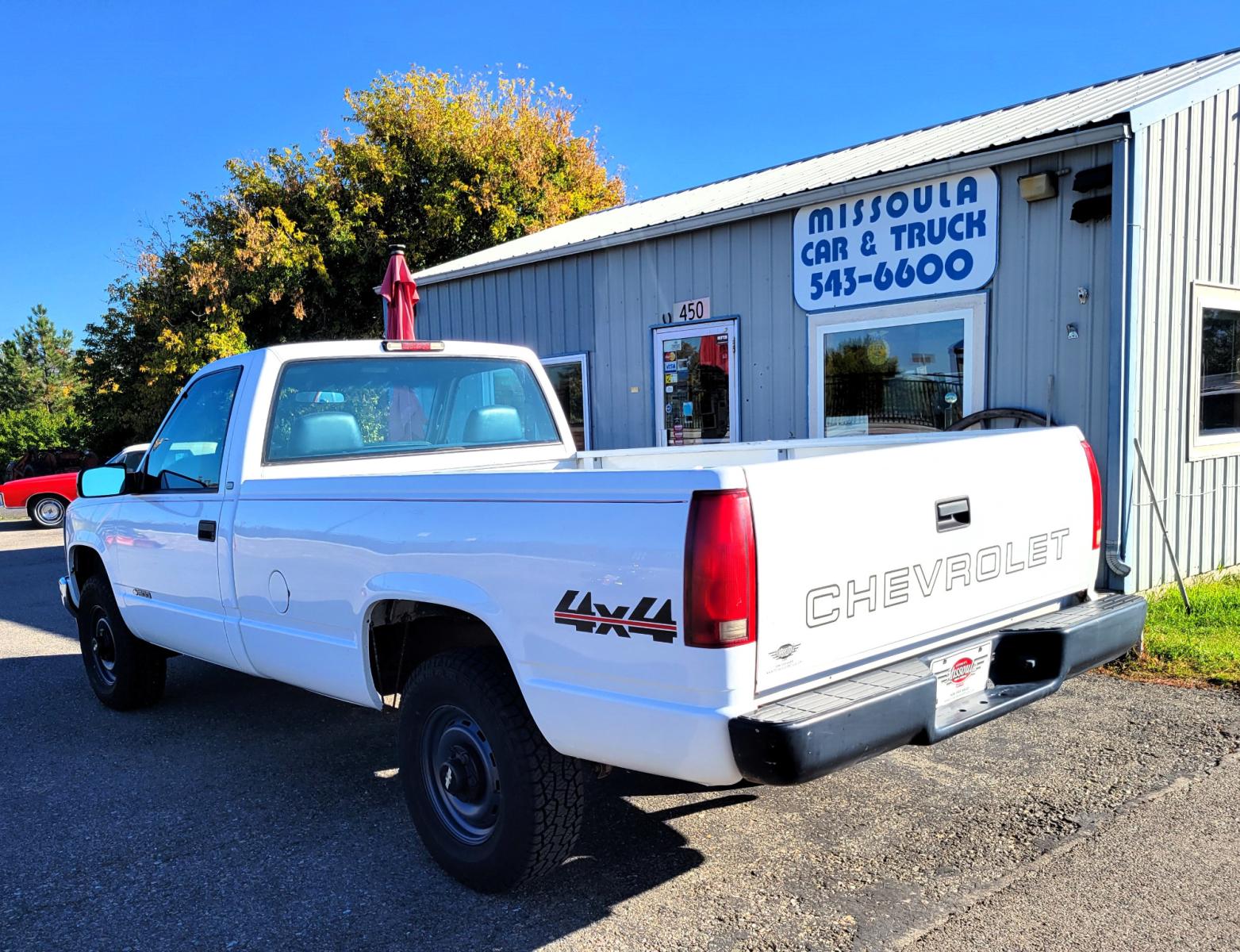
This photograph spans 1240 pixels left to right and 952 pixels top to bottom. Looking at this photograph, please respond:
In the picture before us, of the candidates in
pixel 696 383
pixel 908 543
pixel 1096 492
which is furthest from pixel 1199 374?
pixel 908 543

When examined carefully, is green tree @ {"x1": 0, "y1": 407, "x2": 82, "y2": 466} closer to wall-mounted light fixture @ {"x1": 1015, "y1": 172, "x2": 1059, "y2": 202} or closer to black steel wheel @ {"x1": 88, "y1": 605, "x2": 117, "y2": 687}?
black steel wheel @ {"x1": 88, "y1": 605, "x2": 117, "y2": 687}

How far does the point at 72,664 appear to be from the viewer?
6.51 metres

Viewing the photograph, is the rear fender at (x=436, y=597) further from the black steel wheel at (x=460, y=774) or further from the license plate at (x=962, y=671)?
the license plate at (x=962, y=671)

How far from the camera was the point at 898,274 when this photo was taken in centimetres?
761

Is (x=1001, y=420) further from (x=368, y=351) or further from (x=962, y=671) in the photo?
(x=368, y=351)

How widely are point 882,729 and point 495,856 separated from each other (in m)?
1.27

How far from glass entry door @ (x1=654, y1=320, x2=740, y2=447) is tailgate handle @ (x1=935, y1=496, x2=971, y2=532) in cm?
583

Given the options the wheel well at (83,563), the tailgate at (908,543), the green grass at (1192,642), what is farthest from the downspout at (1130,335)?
the wheel well at (83,563)

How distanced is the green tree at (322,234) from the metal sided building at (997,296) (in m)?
13.4

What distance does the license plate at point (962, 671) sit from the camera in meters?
2.92

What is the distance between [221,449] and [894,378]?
5408 millimetres

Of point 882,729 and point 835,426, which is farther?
point 835,426

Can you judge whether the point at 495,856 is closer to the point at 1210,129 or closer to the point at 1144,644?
the point at 1144,644

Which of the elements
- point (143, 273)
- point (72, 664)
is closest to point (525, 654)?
point (72, 664)
